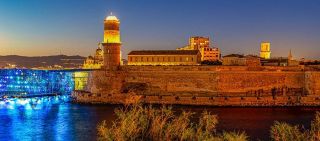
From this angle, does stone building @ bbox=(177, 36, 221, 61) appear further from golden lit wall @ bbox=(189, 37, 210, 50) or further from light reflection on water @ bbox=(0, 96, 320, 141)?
light reflection on water @ bbox=(0, 96, 320, 141)

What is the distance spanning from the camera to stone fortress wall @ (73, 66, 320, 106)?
35250 millimetres

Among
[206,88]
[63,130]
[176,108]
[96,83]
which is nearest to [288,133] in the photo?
[63,130]

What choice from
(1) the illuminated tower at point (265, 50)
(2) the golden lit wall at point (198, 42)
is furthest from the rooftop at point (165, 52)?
(2) the golden lit wall at point (198, 42)

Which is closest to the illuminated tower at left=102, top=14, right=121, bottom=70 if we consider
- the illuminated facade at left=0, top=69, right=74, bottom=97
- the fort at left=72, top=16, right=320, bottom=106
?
the fort at left=72, top=16, right=320, bottom=106

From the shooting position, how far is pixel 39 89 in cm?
5212

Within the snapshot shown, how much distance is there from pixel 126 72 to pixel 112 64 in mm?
1271

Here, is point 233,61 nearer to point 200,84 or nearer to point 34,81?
point 200,84

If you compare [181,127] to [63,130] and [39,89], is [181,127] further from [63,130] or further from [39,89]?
[39,89]

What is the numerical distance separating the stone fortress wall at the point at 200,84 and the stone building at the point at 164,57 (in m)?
5.15

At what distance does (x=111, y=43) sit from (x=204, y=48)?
94.0ft

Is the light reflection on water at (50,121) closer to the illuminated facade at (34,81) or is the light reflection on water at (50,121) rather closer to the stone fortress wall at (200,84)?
the stone fortress wall at (200,84)

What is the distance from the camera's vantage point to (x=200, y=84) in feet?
121

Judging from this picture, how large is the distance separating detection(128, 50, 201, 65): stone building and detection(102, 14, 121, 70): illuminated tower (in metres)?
5.84

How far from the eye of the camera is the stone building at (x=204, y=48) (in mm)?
64100
